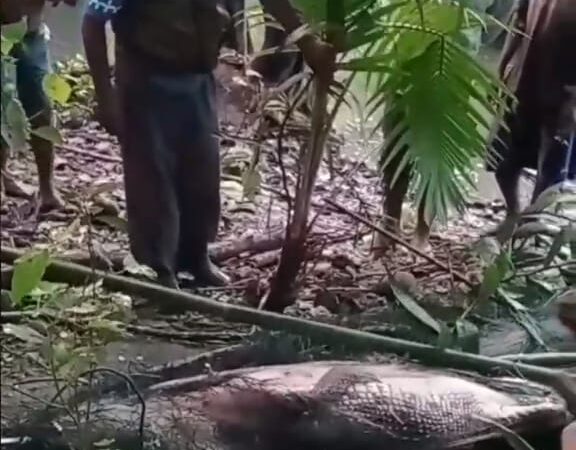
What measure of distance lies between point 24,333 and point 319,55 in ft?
1.12

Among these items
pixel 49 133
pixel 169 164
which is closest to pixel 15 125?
pixel 49 133

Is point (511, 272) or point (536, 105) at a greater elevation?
point (536, 105)

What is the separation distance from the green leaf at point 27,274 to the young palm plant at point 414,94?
0.22 m

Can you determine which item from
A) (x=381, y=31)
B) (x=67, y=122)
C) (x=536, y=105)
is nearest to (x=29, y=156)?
(x=67, y=122)

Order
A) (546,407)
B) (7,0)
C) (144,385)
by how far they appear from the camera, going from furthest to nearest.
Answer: (546,407)
(144,385)
(7,0)

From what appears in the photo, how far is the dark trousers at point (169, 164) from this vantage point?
0.89 m

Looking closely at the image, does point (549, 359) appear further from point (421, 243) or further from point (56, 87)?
point (56, 87)

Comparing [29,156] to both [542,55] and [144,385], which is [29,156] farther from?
[542,55]

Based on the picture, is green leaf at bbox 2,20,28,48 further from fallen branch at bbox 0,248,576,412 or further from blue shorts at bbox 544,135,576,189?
blue shorts at bbox 544,135,576,189

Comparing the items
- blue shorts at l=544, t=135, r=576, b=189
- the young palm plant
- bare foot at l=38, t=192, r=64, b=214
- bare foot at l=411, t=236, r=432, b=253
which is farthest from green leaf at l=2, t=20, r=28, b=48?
blue shorts at l=544, t=135, r=576, b=189

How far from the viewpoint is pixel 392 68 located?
942mm

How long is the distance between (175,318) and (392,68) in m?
0.29

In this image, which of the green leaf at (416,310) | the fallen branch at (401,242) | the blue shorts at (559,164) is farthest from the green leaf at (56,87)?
the blue shorts at (559,164)

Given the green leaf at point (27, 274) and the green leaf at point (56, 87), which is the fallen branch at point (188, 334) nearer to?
the green leaf at point (27, 274)
